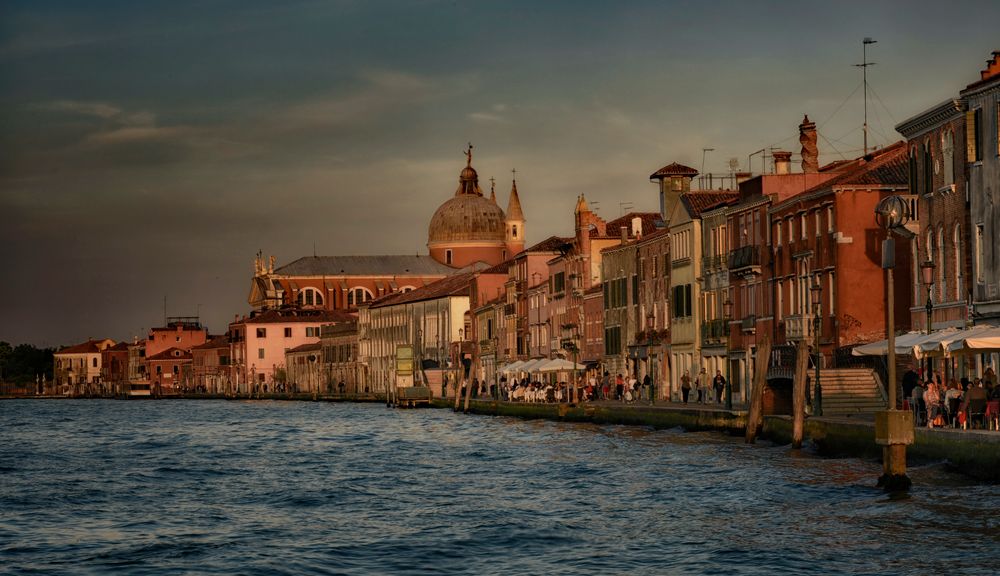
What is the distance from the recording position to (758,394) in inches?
1769

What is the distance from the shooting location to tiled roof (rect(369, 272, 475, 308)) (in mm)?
136600

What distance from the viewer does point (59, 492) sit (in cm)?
3753

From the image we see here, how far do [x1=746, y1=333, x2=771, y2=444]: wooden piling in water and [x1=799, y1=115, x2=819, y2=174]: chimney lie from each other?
68.8 feet

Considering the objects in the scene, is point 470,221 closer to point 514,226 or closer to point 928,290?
point 514,226

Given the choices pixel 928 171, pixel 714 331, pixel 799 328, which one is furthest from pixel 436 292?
pixel 928 171

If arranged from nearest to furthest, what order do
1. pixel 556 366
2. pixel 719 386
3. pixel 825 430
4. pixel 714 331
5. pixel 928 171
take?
pixel 825 430 < pixel 928 171 < pixel 719 386 < pixel 714 331 < pixel 556 366

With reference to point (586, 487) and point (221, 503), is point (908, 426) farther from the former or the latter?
point (221, 503)

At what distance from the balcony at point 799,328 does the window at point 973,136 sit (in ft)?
45.9

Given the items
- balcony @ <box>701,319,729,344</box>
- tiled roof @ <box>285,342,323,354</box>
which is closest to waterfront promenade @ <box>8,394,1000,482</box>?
balcony @ <box>701,319,729,344</box>

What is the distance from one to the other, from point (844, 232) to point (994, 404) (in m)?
22.1

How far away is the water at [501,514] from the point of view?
2481cm

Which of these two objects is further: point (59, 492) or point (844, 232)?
point (844, 232)

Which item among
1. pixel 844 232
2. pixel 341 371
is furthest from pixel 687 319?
pixel 341 371

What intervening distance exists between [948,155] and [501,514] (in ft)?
65.6
